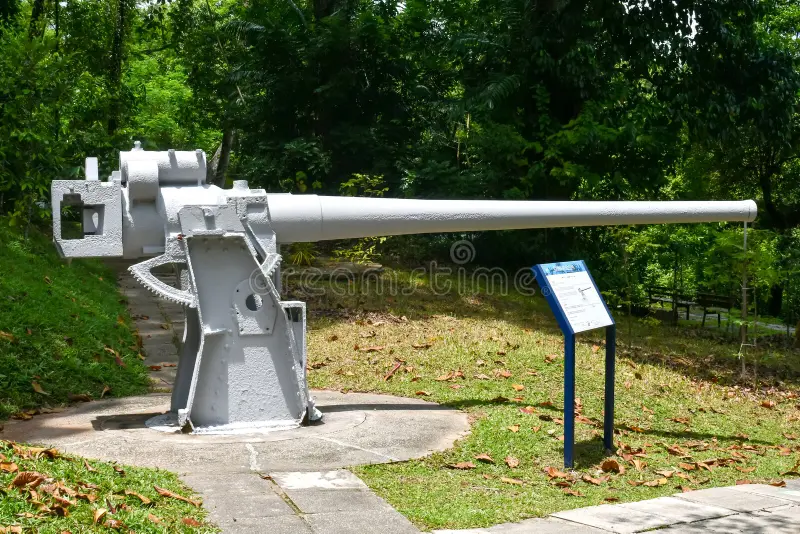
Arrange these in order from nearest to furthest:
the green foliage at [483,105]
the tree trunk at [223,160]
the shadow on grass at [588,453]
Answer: the shadow on grass at [588,453] < the green foliage at [483,105] < the tree trunk at [223,160]

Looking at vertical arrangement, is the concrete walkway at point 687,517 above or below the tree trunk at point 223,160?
below

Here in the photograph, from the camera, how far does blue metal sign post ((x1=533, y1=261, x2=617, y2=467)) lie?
20.7ft

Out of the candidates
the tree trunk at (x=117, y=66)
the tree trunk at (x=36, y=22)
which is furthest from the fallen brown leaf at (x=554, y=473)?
the tree trunk at (x=117, y=66)

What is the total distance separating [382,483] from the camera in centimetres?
538

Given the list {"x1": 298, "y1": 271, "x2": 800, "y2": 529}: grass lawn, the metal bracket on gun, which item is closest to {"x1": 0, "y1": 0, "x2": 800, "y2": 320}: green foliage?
{"x1": 298, "y1": 271, "x2": 800, "y2": 529}: grass lawn

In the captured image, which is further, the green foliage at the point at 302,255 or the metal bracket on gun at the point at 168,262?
the green foliage at the point at 302,255

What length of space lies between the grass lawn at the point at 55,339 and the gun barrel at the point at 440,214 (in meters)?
2.62

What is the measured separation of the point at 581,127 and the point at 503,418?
9380 mm

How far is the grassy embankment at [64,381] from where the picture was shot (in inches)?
163

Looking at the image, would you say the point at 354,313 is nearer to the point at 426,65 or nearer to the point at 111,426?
the point at 111,426

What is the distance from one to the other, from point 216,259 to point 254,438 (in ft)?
4.20

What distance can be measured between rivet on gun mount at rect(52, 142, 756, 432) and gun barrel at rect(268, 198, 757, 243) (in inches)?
0.6

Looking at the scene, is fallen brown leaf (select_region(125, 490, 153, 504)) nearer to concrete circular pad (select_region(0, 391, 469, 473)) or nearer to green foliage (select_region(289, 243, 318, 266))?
concrete circular pad (select_region(0, 391, 469, 473))

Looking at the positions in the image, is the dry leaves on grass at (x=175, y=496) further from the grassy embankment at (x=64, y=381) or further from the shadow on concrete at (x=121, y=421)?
the shadow on concrete at (x=121, y=421)
